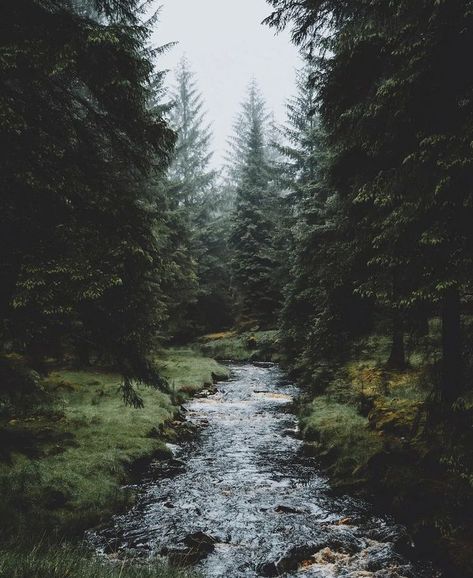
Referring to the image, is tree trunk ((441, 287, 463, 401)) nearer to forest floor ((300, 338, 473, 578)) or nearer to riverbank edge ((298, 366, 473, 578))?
forest floor ((300, 338, 473, 578))

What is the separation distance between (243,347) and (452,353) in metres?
23.9

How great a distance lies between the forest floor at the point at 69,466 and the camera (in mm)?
4348

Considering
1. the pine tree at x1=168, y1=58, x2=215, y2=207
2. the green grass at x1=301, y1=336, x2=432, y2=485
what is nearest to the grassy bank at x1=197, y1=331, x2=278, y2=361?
the green grass at x1=301, y1=336, x2=432, y2=485

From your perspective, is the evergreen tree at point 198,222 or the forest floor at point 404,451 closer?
the forest floor at point 404,451

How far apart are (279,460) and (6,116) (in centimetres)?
837

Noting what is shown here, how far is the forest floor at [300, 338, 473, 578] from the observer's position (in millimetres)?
5582

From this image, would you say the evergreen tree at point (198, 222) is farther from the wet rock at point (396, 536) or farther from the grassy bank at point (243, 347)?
the wet rock at point (396, 536)

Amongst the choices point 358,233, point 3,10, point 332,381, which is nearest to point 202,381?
point 332,381

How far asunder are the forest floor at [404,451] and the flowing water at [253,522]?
37 cm

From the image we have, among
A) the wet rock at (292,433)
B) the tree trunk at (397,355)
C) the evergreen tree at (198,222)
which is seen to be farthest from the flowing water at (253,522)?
the evergreen tree at (198,222)

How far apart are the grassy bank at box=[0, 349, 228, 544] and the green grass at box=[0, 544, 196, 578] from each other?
858 millimetres

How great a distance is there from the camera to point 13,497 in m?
6.63

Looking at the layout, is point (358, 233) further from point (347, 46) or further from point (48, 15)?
point (48, 15)

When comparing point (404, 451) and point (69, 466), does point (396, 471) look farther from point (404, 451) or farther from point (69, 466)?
point (69, 466)
